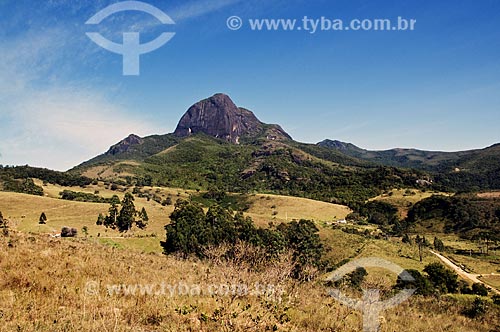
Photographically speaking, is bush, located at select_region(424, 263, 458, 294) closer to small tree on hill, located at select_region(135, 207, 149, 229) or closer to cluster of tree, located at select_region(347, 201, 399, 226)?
small tree on hill, located at select_region(135, 207, 149, 229)

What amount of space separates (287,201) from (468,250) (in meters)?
68.3

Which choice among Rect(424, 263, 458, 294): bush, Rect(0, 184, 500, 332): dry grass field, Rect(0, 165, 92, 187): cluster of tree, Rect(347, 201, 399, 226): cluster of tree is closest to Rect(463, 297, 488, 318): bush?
Rect(0, 184, 500, 332): dry grass field

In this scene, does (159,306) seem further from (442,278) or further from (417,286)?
(442,278)

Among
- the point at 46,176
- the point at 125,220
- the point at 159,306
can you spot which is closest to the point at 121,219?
the point at 125,220

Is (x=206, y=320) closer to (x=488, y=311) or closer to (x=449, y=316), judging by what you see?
(x=449, y=316)

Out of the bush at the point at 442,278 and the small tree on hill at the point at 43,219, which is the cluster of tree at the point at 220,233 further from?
the small tree on hill at the point at 43,219

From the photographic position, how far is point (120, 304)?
21.0ft

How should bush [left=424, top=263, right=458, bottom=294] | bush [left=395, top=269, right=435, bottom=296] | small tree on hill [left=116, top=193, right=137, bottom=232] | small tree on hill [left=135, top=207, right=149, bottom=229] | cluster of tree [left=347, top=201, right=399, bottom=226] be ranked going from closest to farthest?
Result: bush [left=395, top=269, right=435, bottom=296] < bush [left=424, top=263, right=458, bottom=294] < small tree on hill [left=116, top=193, right=137, bottom=232] < small tree on hill [left=135, top=207, right=149, bottom=229] < cluster of tree [left=347, top=201, right=399, bottom=226]

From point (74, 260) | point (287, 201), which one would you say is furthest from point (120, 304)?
point (287, 201)

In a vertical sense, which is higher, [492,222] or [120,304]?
[120,304]

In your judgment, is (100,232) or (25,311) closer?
(25,311)

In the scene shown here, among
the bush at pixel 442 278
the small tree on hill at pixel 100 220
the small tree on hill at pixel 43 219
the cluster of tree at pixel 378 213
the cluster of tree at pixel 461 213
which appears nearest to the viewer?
the bush at pixel 442 278

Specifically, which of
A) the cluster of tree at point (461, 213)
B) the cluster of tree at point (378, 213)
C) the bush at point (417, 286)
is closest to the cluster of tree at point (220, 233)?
the bush at point (417, 286)

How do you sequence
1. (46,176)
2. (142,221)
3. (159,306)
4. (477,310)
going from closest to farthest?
(159,306) < (477,310) < (142,221) < (46,176)
